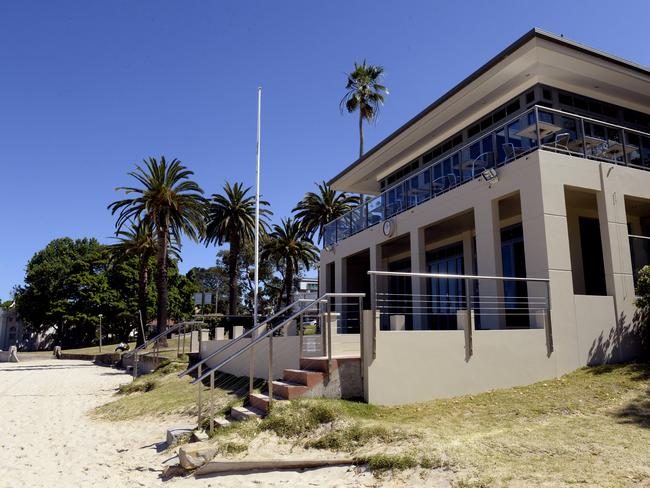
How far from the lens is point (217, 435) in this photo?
27.9 ft

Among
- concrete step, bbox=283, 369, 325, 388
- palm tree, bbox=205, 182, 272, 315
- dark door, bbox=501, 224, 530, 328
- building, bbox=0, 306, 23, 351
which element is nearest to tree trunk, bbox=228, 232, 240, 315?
palm tree, bbox=205, 182, 272, 315

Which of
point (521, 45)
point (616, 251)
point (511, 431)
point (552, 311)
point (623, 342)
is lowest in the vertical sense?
point (511, 431)

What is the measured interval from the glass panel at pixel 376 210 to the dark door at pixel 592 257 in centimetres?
613

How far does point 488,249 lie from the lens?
1245 centimetres

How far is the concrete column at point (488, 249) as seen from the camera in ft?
40.0

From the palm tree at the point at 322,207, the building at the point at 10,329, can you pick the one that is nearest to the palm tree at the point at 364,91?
the palm tree at the point at 322,207

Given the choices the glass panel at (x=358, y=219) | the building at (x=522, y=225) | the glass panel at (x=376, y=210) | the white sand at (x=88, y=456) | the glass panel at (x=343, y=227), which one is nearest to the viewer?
the white sand at (x=88, y=456)

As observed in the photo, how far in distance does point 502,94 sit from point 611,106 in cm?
361

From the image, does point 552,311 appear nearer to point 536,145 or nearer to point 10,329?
point 536,145

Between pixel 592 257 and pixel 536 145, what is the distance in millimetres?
4540

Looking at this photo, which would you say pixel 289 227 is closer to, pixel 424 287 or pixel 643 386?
pixel 424 287

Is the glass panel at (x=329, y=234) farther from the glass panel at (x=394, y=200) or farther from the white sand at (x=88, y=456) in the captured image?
the white sand at (x=88, y=456)

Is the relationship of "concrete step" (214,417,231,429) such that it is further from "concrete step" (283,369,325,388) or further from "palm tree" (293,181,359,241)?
"palm tree" (293,181,359,241)

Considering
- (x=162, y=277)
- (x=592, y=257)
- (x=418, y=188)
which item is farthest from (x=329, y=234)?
(x=162, y=277)
